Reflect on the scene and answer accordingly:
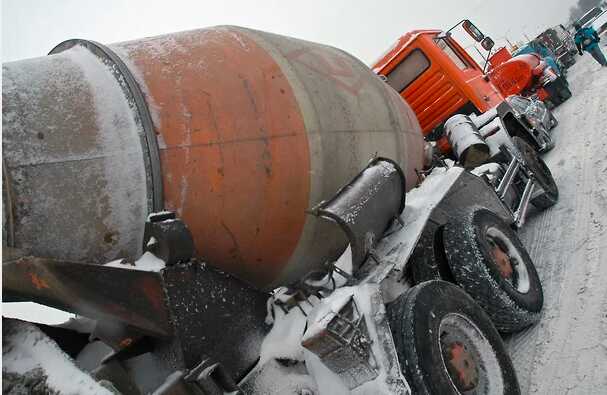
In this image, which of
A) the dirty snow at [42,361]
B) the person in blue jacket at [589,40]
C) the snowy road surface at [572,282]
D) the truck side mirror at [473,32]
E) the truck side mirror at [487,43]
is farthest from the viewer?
the person in blue jacket at [589,40]

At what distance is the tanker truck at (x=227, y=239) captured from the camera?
7.11 ft

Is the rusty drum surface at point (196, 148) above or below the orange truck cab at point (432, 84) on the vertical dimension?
above

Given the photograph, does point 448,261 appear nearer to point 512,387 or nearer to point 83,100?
point 512,387

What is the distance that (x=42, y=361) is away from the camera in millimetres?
1936

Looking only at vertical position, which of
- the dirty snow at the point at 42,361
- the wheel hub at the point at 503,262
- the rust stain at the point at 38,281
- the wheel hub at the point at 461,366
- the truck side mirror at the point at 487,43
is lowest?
the wheel hub at the point at 503,262

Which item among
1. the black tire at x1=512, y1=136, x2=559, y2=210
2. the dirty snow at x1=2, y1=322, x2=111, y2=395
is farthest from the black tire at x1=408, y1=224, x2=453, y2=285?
the black tire at x1=512, y1=136, x2=559, y2=210

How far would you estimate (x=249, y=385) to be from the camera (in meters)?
2.52

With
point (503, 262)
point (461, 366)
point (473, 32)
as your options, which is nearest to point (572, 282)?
point (503, 262)

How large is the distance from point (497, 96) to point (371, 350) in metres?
6.28

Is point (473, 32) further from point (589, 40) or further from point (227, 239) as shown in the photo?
point (227, 239)

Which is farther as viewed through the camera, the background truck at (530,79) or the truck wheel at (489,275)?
the background truck at (530,79)

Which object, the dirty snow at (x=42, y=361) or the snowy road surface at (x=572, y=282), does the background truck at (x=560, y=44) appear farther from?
the dirty snow at (x=42, y=361)

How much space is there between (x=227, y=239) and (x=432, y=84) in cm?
525

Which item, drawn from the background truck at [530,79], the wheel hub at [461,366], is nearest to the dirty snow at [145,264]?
the wheel hub at [461,366]
